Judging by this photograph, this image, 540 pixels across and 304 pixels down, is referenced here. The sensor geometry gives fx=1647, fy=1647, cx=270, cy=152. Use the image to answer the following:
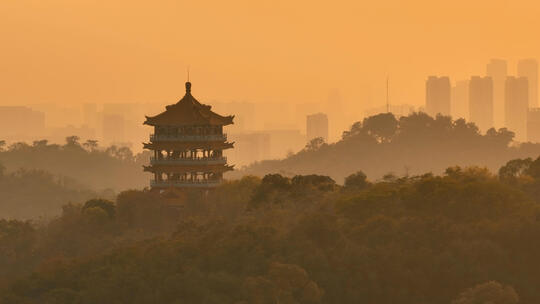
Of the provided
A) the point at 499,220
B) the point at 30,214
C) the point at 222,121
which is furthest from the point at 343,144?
the point at 499,220

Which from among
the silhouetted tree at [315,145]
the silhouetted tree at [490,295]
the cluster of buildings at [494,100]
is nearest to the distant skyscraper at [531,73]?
the cluster of buildings at [494,100]

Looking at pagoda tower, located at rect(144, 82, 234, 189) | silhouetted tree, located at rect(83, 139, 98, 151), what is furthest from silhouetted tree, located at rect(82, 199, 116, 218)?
silhouetted tree, located at rect(83, 139, 98, 151)

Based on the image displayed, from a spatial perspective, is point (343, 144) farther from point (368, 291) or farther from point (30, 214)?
point (368, 291)

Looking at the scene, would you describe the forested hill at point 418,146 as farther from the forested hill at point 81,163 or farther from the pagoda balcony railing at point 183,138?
the pagoda balcony railing at point 183,138

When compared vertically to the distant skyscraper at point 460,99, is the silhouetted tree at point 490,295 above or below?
below

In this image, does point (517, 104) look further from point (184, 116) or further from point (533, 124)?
point (184, 116)

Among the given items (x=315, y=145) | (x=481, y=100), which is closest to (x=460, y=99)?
(x=481, y=100)
